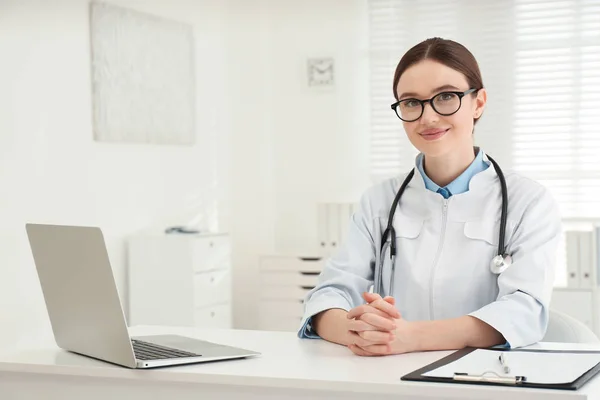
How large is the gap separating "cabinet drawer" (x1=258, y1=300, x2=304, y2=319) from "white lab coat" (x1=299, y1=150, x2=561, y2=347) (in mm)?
Answer: 3383

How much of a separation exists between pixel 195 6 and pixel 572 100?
2.37m

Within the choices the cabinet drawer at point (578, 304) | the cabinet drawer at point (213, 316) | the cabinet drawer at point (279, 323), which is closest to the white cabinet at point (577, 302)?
the cabinet drawer at point (578, 304)

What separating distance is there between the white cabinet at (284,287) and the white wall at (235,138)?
0.99ft

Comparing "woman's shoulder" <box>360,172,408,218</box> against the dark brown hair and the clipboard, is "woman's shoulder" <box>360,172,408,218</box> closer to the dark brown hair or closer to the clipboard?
the dark brown hair

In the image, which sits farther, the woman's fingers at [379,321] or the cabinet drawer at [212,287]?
the cabinet drawer at [212,287]

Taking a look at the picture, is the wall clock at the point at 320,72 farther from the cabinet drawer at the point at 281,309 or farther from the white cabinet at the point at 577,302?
the white cabinet at the point at 577,302

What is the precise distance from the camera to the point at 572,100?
5.77 meters

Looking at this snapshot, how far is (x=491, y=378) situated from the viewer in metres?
1.59

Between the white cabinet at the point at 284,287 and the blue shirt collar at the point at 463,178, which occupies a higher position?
the blue shirt collar at the point at 463,178

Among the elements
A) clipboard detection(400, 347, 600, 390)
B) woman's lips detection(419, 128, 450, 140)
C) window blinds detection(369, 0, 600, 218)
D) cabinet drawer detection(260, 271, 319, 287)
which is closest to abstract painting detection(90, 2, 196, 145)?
cabinet drawer detection(260, 271, 319, 287)

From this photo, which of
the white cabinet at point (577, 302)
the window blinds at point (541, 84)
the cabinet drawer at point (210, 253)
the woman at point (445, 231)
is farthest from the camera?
the window blinds at point (541, 84)

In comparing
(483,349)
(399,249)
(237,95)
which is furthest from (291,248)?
A: (483,349)

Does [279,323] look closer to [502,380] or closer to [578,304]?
[578,304]

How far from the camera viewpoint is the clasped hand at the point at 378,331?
75.2 inches
